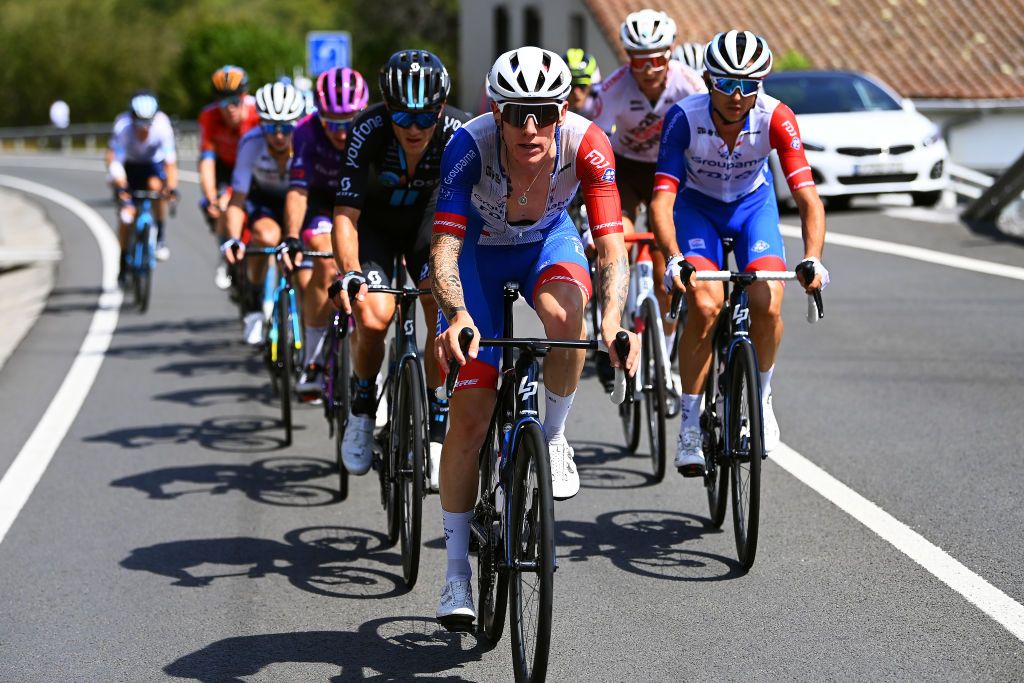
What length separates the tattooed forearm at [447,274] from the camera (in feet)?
17.3

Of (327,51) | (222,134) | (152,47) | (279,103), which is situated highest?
(152,47)

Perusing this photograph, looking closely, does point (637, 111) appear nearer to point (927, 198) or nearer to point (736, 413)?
point (736, 413)

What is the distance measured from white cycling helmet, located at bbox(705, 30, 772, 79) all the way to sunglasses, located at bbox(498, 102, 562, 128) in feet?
6.28

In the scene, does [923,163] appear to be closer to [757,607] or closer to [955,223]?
[955,223]

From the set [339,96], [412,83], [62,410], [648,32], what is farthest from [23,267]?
[412,83]

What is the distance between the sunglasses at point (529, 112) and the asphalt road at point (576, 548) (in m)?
1.92

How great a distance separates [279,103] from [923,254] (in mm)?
8419

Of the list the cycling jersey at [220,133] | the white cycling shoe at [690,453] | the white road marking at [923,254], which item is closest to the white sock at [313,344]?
the white cycling shoe at [690,453]

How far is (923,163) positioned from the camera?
19.0 m

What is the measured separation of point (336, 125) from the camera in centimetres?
853

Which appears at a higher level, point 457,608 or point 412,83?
point 412,83

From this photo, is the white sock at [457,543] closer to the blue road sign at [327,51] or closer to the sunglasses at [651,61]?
the sunglasses at [651,61]

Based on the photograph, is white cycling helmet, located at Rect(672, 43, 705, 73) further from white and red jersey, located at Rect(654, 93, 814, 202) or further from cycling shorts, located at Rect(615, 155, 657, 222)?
white and red jersey, located at Rect(654, 93, 814, 202)

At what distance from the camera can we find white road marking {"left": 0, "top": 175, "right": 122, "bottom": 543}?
324 inches
